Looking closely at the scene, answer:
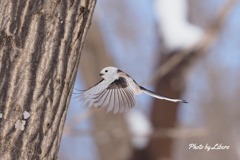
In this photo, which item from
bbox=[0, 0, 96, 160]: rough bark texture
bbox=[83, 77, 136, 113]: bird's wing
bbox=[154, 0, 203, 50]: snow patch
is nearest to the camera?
bbox=[0, 0, 96, 160]: rough bark texture

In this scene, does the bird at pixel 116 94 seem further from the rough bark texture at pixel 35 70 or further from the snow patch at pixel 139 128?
the snow patch at pixel 139 128

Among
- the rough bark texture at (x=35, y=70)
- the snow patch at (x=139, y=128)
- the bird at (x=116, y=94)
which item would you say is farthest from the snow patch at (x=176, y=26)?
the rough bark texture at (x=35, y=70)

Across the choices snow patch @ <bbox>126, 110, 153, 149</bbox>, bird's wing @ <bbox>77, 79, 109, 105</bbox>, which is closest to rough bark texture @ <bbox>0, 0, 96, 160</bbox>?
bird's wing @ <bbox>77, 79, 109, 105</bbox>

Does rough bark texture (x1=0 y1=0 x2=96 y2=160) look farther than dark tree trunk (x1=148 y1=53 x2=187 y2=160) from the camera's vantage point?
No

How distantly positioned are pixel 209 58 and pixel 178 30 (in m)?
3.39

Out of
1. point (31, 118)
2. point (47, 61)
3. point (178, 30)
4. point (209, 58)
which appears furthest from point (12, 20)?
point (209, 58)

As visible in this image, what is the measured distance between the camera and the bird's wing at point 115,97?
1.42 metres

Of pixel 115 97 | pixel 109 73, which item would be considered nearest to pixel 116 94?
pixel 115 97

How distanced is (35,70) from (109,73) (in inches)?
8.2

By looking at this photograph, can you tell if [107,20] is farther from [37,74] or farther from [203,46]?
[37,74]

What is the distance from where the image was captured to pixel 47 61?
1.34 m

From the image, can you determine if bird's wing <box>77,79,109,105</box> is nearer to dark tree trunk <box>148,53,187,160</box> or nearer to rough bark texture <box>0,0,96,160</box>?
rough bark texture <box>0,0,96,160</box>

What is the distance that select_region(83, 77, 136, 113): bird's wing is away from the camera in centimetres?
142

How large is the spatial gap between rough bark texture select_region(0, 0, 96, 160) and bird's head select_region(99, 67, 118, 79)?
0.34ft
